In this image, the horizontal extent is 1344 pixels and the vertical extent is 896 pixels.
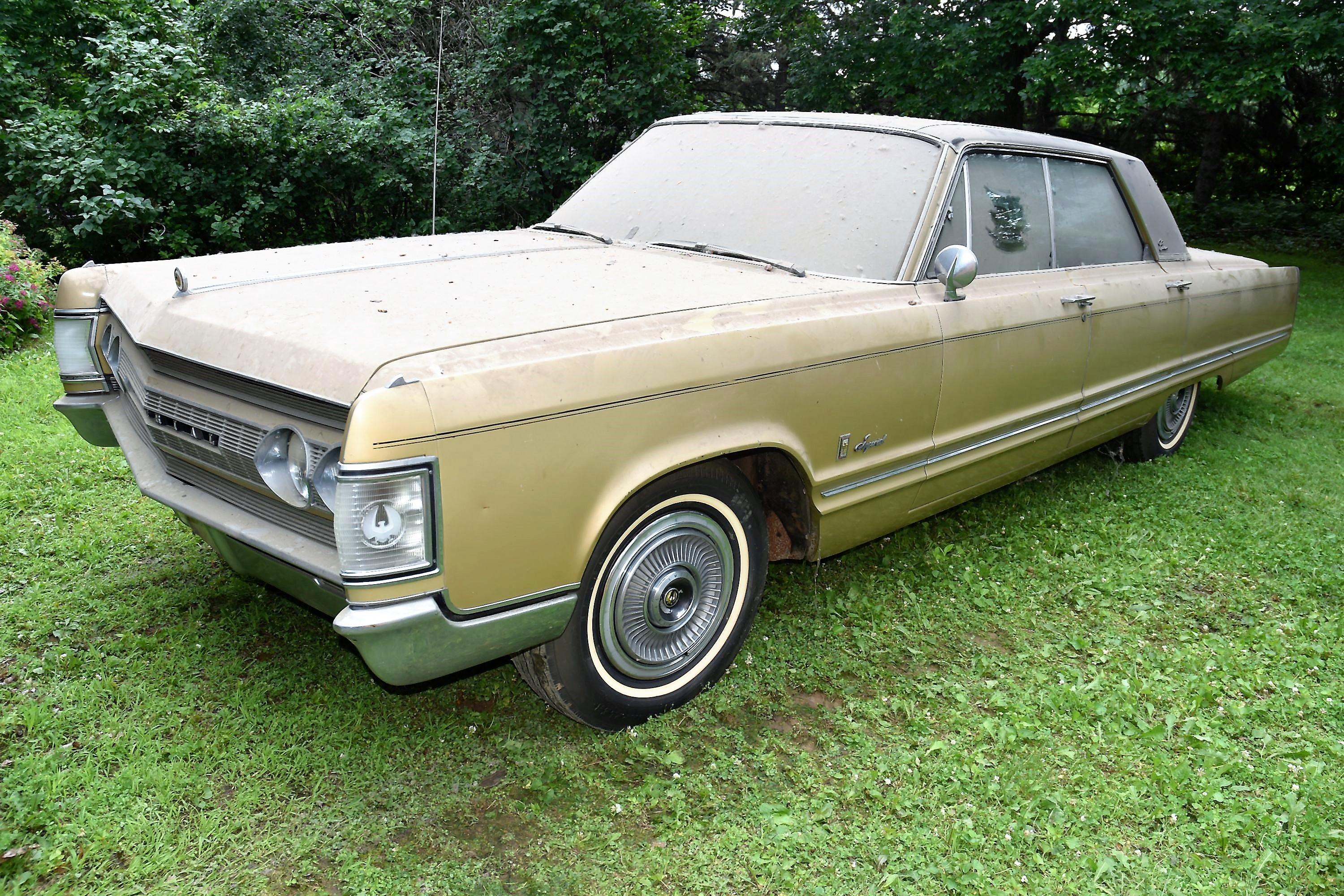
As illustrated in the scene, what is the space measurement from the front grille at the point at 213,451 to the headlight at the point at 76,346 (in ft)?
0.60

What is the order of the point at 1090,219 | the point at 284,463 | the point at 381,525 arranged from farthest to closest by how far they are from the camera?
the point at 1090,219 < the point at 284,463 < the point at 381,525

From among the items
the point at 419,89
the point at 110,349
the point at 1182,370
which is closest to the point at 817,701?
the point at 110,349

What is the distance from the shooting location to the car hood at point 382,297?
2.37 meters

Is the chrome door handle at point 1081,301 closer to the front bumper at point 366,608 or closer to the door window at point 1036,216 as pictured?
the door window at point 1036,216

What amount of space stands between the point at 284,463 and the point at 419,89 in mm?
9664

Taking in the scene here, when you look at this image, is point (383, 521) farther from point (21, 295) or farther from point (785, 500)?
point (21, 295)

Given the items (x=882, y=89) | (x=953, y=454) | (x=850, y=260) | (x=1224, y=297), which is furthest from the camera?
(x=882, y=89)

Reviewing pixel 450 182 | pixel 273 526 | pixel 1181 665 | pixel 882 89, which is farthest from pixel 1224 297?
pixel 882 89

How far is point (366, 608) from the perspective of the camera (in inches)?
85.4

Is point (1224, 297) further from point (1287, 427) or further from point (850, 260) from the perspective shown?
point (850, 260)

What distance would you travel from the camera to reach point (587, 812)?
2561mm

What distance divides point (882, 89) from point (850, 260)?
36.2 feet

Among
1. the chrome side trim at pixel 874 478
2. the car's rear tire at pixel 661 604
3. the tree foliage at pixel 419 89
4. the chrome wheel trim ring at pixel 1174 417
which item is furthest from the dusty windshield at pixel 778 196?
the tree foliage at pixel 419 89

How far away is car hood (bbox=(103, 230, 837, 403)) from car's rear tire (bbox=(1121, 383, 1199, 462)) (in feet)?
9.50
